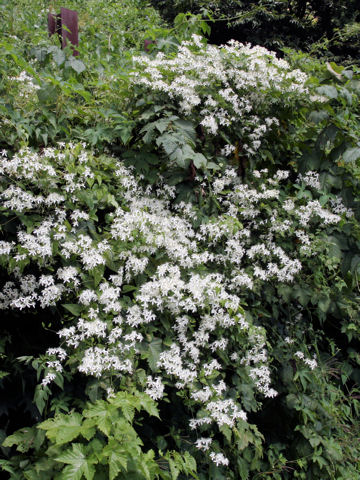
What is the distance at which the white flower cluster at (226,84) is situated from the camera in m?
2.64

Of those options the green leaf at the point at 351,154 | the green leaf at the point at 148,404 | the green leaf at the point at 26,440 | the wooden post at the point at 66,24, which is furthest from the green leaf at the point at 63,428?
the wooden post at the point at 66,24

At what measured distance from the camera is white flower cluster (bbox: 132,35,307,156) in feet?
8.66

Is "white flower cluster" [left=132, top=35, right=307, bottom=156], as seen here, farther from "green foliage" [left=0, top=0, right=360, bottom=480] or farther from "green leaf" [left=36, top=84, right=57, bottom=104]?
"green leaf" [left=36, top=84, right=57, bottom=104]

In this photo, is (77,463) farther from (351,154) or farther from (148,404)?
(351,154)

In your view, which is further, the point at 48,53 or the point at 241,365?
the point at 48,53

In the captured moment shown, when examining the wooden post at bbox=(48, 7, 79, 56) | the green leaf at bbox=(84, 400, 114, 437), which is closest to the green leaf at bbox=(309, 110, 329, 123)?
the wooden post at bbox=(48, 7, 79, 56)

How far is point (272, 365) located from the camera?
276 centimetres

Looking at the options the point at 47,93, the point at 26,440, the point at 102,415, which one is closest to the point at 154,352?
the point at 102,415

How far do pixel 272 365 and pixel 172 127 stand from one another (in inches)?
70.6

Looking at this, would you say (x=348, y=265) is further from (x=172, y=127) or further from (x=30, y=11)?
(x=30, y=11)

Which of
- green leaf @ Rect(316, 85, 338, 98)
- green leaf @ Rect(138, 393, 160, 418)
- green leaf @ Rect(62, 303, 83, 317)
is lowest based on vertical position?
green leaf @ Rect(138, 393, 160, 418)

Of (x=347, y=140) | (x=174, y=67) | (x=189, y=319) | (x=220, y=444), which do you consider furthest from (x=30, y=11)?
(x=220, y=444)

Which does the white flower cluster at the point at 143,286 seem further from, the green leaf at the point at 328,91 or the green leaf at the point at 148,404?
the green leaf at the point at 328,91

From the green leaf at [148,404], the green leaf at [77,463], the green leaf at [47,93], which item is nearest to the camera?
the green leaf at [77,463]
